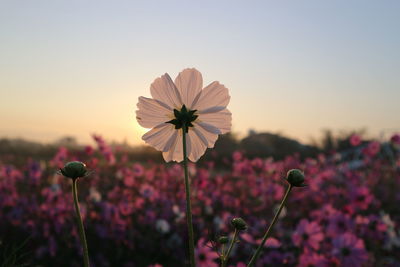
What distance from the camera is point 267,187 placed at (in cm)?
535

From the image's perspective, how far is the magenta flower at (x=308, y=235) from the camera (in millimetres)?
2576

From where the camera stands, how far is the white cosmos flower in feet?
3.50

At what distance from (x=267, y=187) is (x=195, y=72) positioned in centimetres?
440

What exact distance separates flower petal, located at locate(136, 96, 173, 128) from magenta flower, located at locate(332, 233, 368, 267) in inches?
67.1

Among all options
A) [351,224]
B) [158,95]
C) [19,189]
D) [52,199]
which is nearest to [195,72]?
[158,95]

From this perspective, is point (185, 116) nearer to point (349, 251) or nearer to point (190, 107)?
point (190, 107)

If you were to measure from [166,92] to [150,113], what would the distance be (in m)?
0.06

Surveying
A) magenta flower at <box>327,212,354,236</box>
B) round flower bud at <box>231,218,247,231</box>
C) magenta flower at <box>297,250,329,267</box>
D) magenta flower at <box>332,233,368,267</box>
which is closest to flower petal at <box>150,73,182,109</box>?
round flower bud at <box>231,218,247,231</box>

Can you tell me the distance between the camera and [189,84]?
108 centimetres

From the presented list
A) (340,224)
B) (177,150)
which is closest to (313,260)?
(340,224)

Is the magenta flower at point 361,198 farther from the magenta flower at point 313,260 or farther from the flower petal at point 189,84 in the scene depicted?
the flower petal at point 189,84

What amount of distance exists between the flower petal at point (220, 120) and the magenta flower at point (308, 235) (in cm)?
169

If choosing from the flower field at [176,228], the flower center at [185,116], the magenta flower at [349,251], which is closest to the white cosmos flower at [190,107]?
the flower center at [185,116]

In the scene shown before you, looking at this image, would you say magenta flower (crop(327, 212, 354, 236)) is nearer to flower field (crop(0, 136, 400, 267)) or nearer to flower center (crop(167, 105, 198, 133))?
flower field (crop(0, 136, 400, 267))
